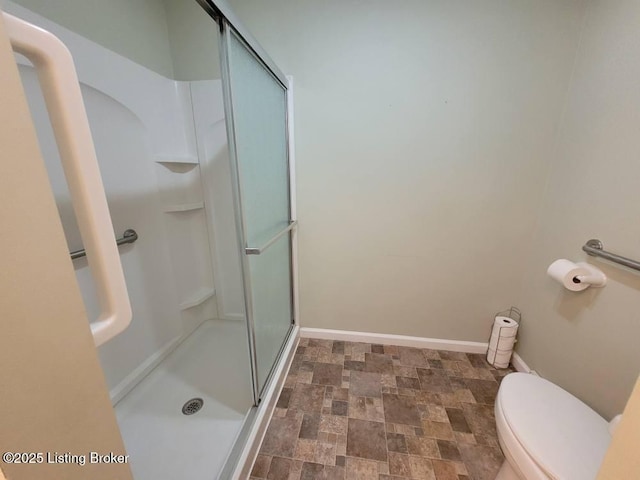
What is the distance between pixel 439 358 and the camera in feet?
5.83

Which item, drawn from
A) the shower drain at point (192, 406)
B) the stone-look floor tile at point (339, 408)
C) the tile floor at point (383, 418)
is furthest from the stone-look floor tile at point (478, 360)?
the shower drain at point (192, 406)

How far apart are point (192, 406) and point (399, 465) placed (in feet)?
3.66

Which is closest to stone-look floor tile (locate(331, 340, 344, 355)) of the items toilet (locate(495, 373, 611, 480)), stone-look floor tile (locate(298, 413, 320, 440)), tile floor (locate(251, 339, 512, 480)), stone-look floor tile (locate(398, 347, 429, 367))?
tile floor (locate(251, 339, 512, 480))

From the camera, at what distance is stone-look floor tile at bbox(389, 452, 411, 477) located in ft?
3.61

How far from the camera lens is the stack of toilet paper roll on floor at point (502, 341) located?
1.62m

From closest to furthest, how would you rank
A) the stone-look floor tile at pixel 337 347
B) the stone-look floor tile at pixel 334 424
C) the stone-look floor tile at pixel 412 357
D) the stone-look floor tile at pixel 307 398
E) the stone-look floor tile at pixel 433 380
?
1. the stone-look floor tile at pixel 334 424
2. the stone-look floor tile at pixel 307 398
3. the stone-look floor tile at pixel 433 380
4. the stone-look floor tile at pixel 412 357
5. the stone-look floor tile at pixel 337 347

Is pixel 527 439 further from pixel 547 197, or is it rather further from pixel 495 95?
pixel 495 95

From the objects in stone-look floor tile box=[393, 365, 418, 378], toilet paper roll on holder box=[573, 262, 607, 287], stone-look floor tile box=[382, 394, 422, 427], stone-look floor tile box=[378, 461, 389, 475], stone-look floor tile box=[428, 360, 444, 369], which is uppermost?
toilet paper roll on holder box=[573, 262, 607, 287]

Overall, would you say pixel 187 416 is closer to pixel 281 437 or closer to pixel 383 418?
pixel 281 437

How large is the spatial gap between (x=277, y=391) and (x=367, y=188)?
1353 millimetres

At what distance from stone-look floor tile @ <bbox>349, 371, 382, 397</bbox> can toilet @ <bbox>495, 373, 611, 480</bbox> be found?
0.64 m

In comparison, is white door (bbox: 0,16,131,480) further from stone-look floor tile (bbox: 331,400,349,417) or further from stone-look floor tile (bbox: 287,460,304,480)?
stone-look floor tile (bbox: 331,400,349,417)

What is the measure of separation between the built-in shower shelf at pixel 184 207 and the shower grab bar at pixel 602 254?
Result: 2291 millimetres

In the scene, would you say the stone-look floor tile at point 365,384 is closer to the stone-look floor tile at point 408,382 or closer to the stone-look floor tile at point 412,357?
the stone-look floor tile at point 408,382
